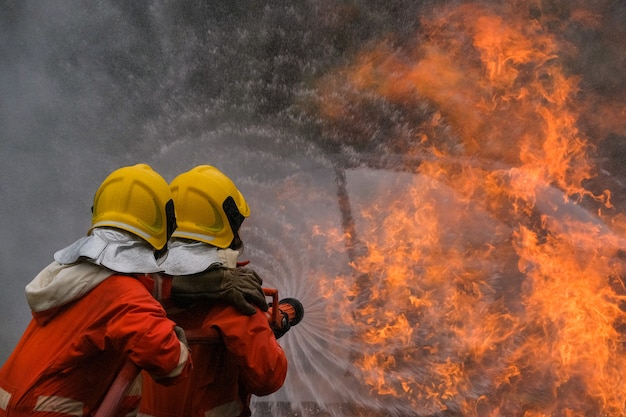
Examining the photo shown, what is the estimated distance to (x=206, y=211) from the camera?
9.06 feet

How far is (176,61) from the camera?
7.02 m

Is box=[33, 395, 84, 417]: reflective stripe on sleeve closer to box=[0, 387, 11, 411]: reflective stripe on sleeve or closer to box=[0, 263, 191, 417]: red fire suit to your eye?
box=[0, 263, 191, 417]: red fire suit

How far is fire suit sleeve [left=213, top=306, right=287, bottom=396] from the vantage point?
2.39 metres

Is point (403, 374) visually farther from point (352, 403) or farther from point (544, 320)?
point (544, 320)

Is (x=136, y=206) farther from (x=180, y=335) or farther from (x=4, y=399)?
(x=4, y=399)

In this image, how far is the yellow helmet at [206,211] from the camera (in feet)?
8.98

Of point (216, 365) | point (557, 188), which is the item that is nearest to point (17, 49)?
Answer: point (216, 365)

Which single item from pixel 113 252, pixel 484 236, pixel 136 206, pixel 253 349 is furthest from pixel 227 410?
pixel 484 236

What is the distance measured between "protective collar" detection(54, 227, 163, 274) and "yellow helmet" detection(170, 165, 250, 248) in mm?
319

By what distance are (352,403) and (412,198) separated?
259 centimetres

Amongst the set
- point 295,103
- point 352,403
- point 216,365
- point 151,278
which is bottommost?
point 352,403

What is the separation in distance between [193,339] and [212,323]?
0.42 ft

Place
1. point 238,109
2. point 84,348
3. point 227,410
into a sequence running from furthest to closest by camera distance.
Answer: point 238,109 → point 227,410 → point 84,348

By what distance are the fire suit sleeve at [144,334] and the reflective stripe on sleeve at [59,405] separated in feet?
1.02
